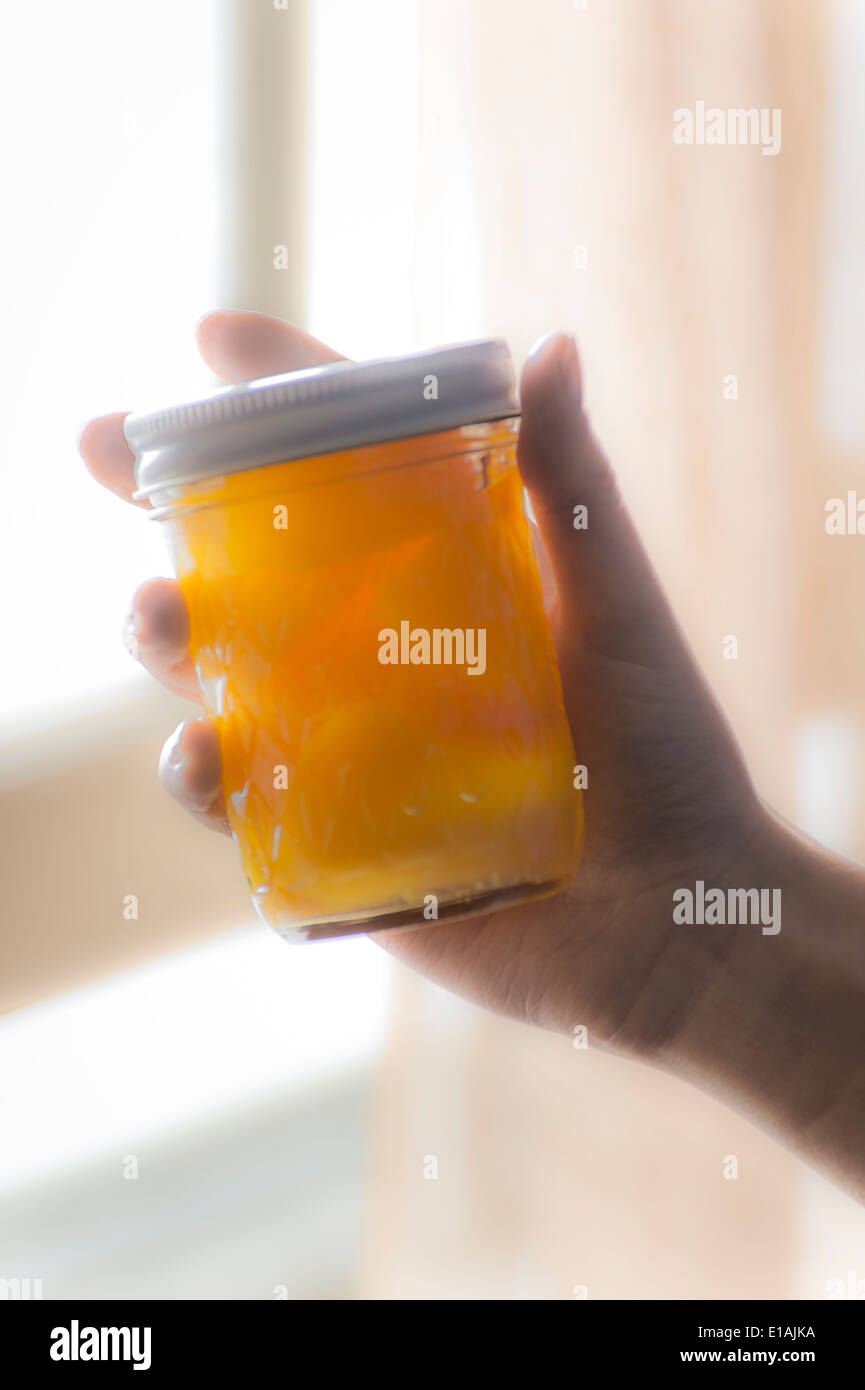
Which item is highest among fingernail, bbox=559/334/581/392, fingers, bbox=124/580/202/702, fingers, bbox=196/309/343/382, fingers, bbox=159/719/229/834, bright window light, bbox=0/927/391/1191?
fingers, bbox=196/309/343/382

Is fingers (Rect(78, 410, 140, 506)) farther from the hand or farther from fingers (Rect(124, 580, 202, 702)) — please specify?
fingers (Rect(124, 580, 202, 702))

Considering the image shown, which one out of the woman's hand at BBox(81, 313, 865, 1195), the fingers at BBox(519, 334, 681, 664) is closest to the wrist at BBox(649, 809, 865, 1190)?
the woman's hand at BBox(81, 313, 865, 1195)

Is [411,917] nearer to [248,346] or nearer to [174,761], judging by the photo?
[174,761]

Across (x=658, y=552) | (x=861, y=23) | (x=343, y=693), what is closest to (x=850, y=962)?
(x=343, y=693)

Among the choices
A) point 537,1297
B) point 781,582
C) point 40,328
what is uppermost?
point 40,328

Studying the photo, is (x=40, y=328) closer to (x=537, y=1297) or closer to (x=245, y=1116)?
(x=245, y=1116)

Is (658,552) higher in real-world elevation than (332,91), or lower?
lower

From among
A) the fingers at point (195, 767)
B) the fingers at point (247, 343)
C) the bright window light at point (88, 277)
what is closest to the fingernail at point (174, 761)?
the fingers at point (195, 767)

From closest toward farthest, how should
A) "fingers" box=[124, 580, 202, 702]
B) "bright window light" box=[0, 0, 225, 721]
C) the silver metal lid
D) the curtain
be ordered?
1. the silver metal lid
2. "fingers" box=[124, 580, 202, 702]
3. "bright window light" box=[0, 0, 225, 721]
4. the curtain
